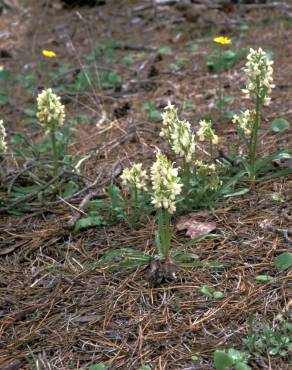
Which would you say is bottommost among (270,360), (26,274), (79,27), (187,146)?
(79,27)

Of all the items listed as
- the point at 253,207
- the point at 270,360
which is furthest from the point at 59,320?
the point at 253,207

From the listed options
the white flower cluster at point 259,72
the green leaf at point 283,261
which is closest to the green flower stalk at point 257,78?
the white flower cluster at point 259,72

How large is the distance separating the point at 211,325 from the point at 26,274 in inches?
40.8

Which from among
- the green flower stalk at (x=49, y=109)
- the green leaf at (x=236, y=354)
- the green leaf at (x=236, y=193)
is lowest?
the green leaf at (x=236, y=193)

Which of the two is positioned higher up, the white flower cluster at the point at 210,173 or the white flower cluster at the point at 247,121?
the white flower cluster at the point at 247,121

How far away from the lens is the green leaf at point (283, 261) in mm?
2629

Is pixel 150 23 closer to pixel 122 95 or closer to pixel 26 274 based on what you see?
pixel 122 95

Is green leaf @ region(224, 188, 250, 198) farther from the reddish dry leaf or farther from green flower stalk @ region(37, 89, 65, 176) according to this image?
green flower stalk @ region(37, 89, 65, 176)

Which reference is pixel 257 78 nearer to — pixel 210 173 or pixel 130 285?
pixel 210 173

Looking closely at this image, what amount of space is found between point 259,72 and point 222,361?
1645 millimetres

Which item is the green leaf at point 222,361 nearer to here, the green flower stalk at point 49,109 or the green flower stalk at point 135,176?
the green flower stalk at point 135,176

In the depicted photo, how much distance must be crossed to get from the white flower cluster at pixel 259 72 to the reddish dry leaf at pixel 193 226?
76cm

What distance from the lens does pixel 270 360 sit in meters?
2.16

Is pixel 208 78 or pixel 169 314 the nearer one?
pixel 169 314
